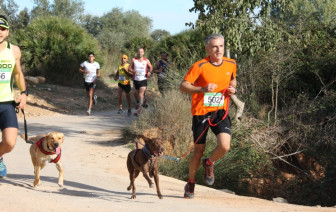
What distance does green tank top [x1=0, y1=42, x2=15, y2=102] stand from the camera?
591 cm

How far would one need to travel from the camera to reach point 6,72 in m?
5.95

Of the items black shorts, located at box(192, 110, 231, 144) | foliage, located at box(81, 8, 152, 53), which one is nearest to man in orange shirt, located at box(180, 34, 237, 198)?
black shorts, located at box(192, 110, 231, 144)

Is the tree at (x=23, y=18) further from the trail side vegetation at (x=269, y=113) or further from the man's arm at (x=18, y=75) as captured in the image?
the man's arm at (x=18, y=75)

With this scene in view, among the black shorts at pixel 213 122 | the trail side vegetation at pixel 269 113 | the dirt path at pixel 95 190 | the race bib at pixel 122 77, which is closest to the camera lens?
the dirt path at pixel 95 190

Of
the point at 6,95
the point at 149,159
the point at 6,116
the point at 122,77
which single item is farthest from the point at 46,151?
the point at 122,77

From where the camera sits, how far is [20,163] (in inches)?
348

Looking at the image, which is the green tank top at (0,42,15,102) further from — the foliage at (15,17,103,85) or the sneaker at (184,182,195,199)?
the foliage at (15,17,103,85)

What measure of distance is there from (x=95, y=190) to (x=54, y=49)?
16987mm

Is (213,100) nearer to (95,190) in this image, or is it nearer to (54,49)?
(95,190)

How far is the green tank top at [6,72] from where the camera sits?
5910mm

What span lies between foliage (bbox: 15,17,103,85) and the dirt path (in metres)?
12.2

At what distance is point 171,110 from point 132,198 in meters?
5.04

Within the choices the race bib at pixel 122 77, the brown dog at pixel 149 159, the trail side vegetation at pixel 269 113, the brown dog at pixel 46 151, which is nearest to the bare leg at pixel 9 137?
the brown dog at pixel 46 151

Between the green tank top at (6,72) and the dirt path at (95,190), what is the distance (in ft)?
4.16
